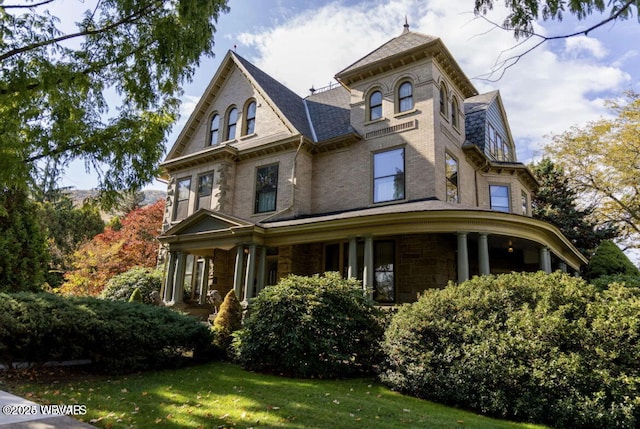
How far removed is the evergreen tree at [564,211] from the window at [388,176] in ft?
45.8

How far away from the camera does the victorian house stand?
1306 cm

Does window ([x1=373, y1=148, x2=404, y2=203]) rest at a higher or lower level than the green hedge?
higher

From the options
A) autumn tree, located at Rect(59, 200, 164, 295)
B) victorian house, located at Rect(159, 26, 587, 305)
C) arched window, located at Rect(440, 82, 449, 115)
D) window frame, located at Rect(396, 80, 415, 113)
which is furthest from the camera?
autumn tree, located at Rect(59, 200, 164, 295)

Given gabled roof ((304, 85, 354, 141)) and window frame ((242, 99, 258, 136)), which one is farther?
window frame ((242, 99, 258, 136))

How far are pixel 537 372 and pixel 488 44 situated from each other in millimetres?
4618

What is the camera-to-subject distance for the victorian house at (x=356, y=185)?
13062mm

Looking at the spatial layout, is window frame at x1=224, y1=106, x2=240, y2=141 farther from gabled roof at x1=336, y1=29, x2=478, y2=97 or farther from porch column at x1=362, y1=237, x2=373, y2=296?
porch column at x1=362, y1=237, x2=373, y2=296

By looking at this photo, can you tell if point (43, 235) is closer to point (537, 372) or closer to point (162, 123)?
point (162, 123)

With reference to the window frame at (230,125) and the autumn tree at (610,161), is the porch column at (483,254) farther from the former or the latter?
the autumn tree at (610,161)

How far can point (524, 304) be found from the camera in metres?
7.11

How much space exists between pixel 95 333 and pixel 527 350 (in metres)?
7.76

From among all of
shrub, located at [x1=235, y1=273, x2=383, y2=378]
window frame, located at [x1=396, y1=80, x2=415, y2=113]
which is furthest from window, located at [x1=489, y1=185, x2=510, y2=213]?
shrub, located at [x1=235, y1=273, x2=383, y2=378]

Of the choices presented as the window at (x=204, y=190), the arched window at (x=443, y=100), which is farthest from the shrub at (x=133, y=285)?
the arched window at (x=443, y=100)

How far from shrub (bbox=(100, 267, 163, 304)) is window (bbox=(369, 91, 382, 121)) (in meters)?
11.6
